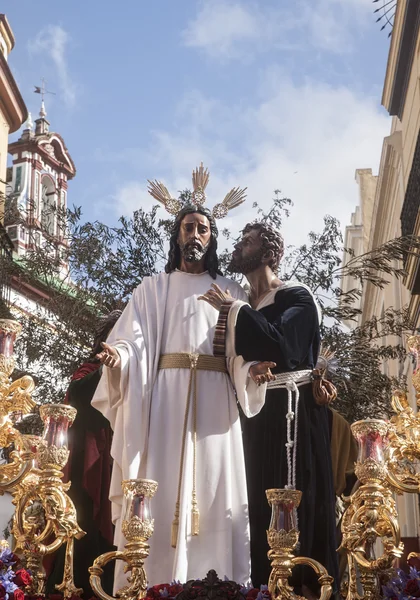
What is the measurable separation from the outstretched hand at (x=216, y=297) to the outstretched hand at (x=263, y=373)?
1.13 feet

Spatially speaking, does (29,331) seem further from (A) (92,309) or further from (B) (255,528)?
(B) (255,528)

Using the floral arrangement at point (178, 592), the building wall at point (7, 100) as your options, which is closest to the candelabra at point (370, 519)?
the floral arrangement at point (178, 592)

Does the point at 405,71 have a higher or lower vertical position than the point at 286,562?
higher

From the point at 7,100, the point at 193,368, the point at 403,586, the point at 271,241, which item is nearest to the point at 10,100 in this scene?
the point at 7,100

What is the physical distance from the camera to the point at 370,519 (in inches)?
147

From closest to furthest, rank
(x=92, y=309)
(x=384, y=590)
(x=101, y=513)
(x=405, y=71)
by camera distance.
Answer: (x=384, y=590)
(x=101, y=513)
(x=92, y=309)
(x=405, y=71)

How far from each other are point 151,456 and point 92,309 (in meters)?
5.61

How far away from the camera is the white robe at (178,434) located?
175 inches

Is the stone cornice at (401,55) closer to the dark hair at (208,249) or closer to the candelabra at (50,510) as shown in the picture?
the dark hair at (208,249)

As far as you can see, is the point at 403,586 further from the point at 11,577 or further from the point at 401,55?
the point at 401,55

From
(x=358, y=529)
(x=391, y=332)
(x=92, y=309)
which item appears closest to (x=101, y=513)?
(x=358, y=529)

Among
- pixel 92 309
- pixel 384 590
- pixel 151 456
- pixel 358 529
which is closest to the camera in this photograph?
pixel 384 590

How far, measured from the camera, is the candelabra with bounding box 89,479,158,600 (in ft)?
11.7

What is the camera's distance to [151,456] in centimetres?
464
